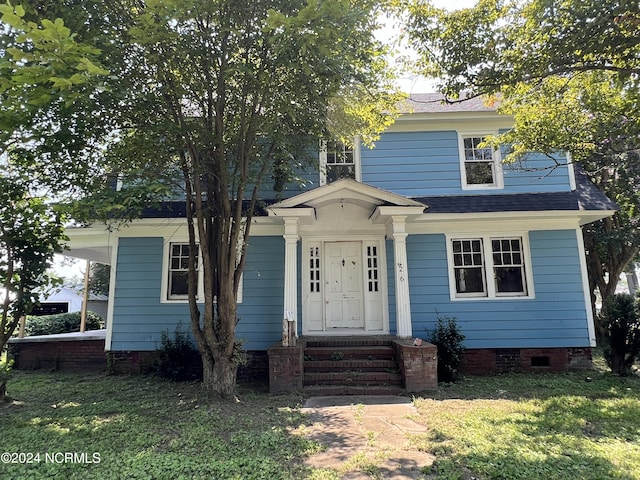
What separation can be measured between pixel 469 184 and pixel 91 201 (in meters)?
7.61

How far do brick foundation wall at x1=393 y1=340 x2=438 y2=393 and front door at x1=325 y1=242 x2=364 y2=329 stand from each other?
2204mm

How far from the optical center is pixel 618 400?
18.3 ft

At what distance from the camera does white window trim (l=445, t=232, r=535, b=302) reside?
812cm

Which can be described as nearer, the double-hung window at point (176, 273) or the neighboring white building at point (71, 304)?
the double-hung window at point (176, 273)

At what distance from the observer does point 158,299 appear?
829 centimetres

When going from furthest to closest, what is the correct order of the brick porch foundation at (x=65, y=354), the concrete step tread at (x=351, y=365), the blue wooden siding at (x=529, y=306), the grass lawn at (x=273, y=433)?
the brick porch foundation at (x=65, y=354), the blue wooden siding at (x=529, y=306), the concrete step tread at (x=351, y=365), the grass lawn at (x=273, y=433)

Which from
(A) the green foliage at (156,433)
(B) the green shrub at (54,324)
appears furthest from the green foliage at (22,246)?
(B) the green shrub at (54,324)

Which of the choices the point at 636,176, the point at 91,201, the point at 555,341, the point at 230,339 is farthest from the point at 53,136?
the point at 636,176

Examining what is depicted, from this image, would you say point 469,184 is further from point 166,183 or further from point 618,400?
point 166,183

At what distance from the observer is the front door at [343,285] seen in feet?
27.6

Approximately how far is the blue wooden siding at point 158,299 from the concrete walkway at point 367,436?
2.54 meters

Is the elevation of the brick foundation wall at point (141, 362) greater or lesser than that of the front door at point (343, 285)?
lesser

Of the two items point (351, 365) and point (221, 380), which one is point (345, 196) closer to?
point (351, 365)

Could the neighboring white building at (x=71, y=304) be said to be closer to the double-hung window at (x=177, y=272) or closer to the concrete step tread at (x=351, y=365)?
the double-hung window at (x=177, y=272)
